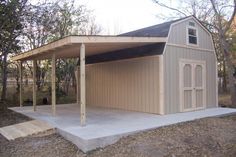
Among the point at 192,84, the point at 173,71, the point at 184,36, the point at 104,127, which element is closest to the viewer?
the point at 104,127

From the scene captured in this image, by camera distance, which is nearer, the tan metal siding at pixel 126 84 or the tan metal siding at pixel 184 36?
the tan metal siding at pixel 126 84

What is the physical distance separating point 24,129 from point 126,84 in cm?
418

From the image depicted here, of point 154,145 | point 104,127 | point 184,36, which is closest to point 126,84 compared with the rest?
point 184,36

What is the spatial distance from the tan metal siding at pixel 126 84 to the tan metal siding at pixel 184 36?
3.46ft

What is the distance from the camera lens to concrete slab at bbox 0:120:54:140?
7.29 m

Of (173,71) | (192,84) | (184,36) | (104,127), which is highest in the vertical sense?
(184,36)

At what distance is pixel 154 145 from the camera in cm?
595

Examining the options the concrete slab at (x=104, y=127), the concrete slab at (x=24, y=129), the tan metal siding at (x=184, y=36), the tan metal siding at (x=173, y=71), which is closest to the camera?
the concrete slab at (x=104, y=127)

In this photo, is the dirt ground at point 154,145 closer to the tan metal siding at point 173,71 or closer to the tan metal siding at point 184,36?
the tan metal siding at point 173,71

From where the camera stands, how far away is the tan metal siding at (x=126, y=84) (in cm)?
943

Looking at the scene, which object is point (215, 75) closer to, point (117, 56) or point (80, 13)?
point (117, 56)

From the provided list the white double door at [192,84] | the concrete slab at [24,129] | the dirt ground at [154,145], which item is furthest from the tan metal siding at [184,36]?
the concrete slab at [24,129]

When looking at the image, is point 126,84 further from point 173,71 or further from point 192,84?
point 192,84

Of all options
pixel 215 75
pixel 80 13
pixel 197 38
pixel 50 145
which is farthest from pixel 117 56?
pixel 80 13
